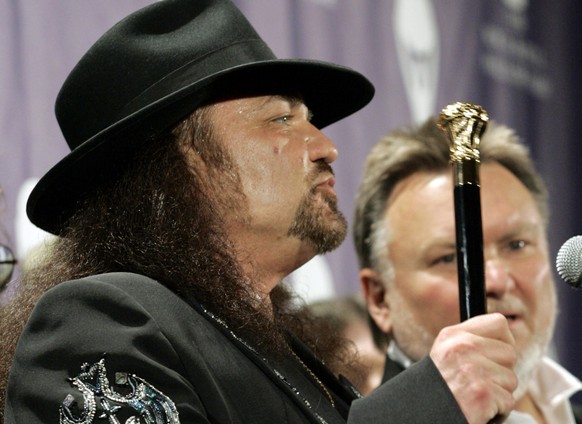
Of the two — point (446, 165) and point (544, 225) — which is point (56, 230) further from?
point (544, 225)

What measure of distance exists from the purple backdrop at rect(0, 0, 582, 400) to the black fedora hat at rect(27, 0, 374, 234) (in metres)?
0.55

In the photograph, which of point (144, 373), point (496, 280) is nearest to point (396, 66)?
Result: point (496, 280)

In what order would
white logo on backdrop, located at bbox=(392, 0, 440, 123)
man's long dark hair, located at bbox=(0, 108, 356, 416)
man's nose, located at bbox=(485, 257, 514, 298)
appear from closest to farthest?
man's long dark hair, located at bbox=(0, 108, 356, 416)
man's nose, located at bbox=(485, 257, 514, 298)
white logo on backdrop, located at bbox=(392, 0, 440, 123)

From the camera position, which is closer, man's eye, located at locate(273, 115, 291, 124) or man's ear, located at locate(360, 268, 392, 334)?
man's eye, located at locate(273, 115, 291, 124)

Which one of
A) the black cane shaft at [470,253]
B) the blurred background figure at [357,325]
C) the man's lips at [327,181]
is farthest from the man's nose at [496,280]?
→ the black cane shaft at [470,253]

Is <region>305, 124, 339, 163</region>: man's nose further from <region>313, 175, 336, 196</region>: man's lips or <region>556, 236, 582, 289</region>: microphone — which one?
<region>556, 236, 582, 289</region>: microphone

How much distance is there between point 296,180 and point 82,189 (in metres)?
0.38

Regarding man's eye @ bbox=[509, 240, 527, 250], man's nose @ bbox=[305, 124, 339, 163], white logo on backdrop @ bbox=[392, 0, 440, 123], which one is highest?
man's nose @ bbox=[305, 124, 339, 163]

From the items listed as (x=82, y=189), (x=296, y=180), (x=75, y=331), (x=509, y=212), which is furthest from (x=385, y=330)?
(x=75, y=331)

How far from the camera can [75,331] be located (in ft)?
4.93

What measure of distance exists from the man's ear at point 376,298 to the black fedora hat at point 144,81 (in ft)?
2.81

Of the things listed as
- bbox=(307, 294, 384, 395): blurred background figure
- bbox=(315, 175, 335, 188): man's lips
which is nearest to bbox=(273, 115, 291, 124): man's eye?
bbox=(315, 175, 335, 188): man's lips

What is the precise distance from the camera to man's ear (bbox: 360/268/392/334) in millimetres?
2688

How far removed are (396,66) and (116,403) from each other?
2511 millimetres
